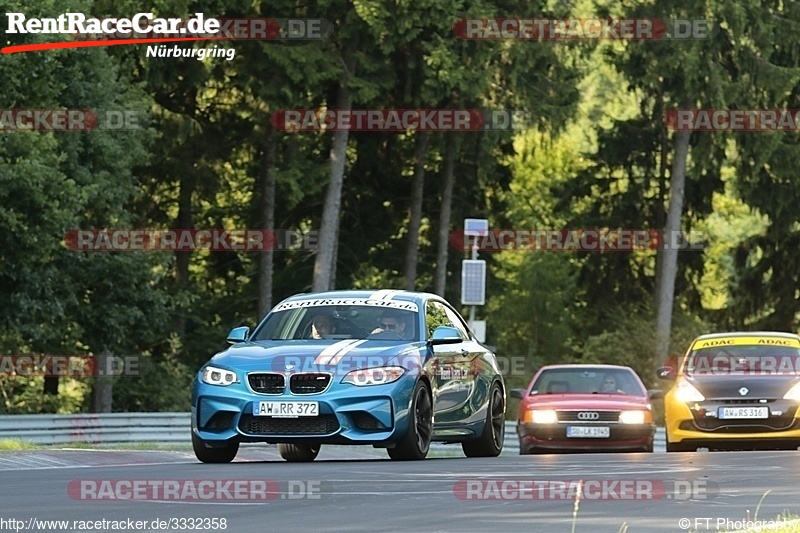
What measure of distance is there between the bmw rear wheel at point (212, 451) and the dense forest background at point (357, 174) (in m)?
14.7

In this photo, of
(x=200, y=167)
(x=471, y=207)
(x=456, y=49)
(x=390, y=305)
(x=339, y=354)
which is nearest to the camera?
(x=339, y=354)

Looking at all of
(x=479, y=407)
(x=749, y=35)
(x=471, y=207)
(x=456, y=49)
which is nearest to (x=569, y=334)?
(x=471, y=207)

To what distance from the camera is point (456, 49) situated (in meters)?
45.0

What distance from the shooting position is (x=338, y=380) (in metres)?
17.1

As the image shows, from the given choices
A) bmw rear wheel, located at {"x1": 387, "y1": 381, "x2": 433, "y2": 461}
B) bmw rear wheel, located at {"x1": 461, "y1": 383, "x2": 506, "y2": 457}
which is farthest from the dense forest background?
bmw rear wheel, located at {"x1": 387, "y1": 381, "x2": 433, "y2": 461}

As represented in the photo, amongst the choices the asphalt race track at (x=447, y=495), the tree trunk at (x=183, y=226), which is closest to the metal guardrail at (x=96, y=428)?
the asphalt race track at (x=447, y=495)

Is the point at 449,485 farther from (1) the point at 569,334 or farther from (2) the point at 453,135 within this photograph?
(1) the point at 569,334

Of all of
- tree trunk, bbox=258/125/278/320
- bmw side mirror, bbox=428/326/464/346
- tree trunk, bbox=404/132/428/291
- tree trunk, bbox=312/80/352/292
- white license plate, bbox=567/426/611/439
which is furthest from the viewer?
tree trunk, bbox=404/132/428/291

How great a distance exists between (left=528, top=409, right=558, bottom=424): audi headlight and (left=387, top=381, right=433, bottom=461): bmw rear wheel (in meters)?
7.38

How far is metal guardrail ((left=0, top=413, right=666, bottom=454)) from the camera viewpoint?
27281mm

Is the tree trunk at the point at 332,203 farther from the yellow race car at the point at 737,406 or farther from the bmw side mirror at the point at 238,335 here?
the bmw side mirror at the point at 238,335

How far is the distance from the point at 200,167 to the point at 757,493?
35.7m

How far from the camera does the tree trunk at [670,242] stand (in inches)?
2087

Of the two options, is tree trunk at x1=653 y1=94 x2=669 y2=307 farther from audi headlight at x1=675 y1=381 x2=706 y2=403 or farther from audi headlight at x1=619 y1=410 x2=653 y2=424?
audi headlight at x1=675 y1=381 x2=706 y2=403
